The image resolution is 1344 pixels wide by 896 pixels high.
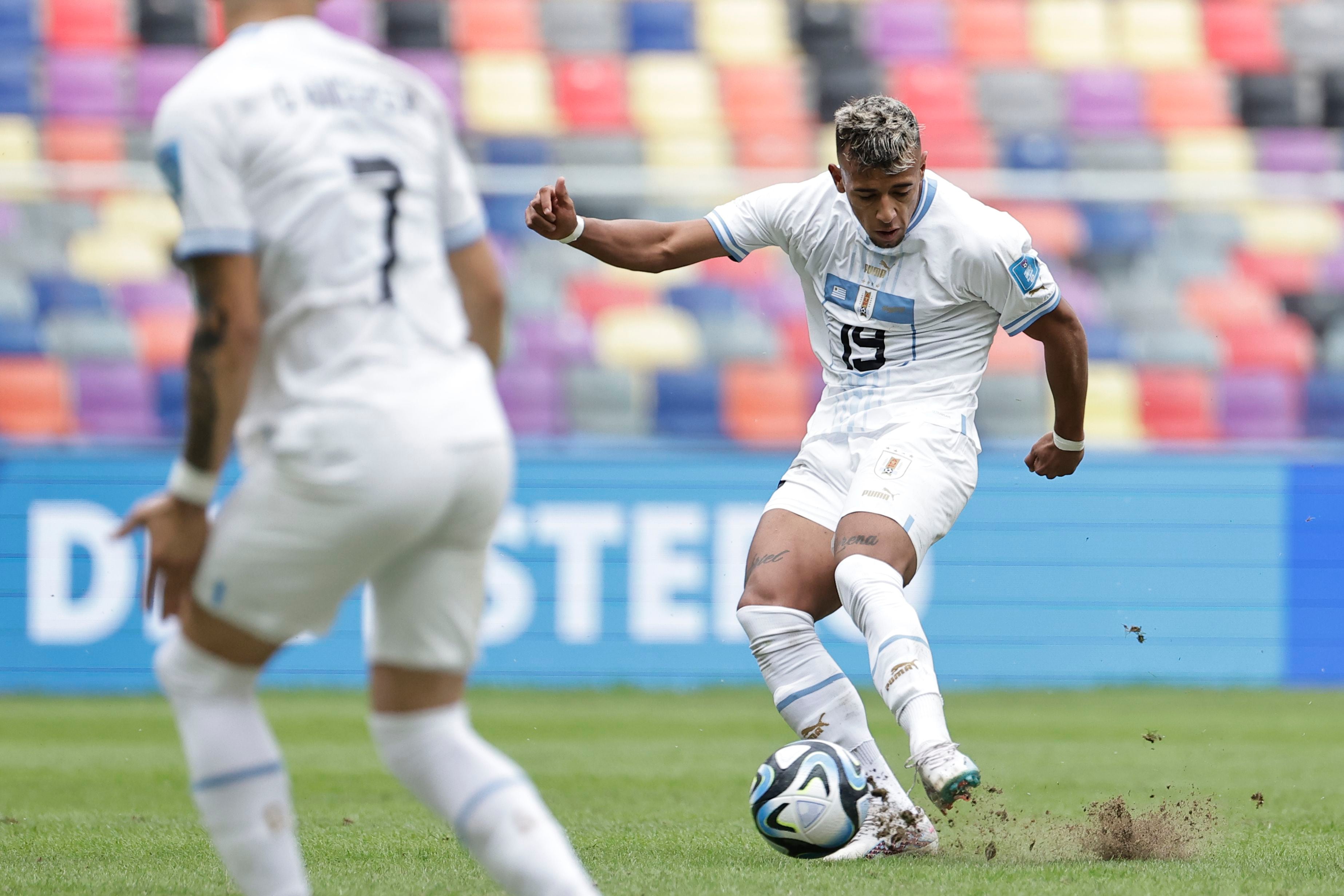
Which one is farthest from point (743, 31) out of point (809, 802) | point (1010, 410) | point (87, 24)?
point (809, 802)

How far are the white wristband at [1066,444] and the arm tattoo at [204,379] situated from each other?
302cm

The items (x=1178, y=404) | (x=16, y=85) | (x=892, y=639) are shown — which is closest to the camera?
(x=892, y=639)

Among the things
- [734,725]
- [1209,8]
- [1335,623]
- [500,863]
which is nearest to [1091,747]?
[734,725]

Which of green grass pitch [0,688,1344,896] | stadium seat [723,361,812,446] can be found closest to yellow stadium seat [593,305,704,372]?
stadium seat [723,361,812,446]

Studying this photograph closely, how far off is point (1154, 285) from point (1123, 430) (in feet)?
6.41

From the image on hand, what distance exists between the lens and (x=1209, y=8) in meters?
16.9

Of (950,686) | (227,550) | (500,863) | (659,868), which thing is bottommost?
(950,686)

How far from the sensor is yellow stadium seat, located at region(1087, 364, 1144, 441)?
12.7m

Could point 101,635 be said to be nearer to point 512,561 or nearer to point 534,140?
point 512,561

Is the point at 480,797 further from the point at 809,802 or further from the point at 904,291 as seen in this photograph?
the point at 904,291

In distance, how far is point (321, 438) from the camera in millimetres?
2668

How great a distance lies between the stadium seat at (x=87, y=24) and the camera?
1516 cm

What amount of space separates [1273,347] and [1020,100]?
12.1ft

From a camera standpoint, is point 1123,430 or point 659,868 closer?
point 659,868
